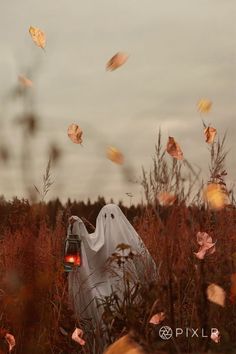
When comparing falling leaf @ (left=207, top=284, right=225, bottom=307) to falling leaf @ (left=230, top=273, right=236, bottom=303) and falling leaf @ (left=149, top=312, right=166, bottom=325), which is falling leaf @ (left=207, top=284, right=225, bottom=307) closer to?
falling leaf @ (left=149, top=312, right=166, bottom=325)

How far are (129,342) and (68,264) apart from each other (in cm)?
358

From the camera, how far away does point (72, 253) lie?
16.6 ft

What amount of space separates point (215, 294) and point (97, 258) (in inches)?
83.9

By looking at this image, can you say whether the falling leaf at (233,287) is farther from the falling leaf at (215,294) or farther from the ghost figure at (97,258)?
the ghost figure at (97,258)

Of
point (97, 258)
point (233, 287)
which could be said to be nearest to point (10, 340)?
point (97, 258)

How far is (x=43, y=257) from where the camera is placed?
684cm

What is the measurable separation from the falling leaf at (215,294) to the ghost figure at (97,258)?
1.60 m

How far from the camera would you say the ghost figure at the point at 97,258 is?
509 centimetres

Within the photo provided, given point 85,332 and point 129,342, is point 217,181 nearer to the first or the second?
point 85,332

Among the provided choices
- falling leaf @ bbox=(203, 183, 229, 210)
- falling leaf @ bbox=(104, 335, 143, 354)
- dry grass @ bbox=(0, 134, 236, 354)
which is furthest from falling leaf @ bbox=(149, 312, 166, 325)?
falling leaf @ bbox=(104, 335, 143, 354)

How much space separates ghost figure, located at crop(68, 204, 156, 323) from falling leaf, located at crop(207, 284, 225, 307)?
1.60 metres

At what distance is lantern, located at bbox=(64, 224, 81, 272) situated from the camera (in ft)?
16.5

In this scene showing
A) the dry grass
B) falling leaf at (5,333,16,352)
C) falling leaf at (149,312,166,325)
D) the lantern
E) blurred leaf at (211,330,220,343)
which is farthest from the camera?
the lantern

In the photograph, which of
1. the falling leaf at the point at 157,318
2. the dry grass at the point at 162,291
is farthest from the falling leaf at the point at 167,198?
the falling leaf at the point at 157,318
